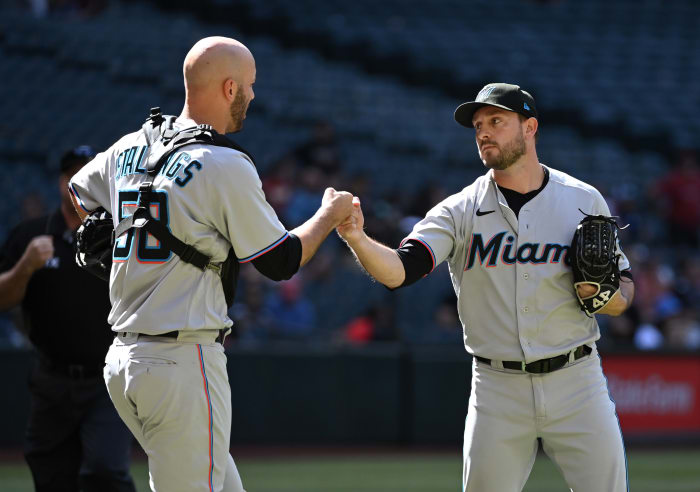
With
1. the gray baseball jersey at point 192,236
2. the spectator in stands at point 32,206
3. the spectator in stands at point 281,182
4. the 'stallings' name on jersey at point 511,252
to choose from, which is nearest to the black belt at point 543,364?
the 'stallings' name on jersey at point 511,252

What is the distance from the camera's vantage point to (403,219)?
41.0 ft

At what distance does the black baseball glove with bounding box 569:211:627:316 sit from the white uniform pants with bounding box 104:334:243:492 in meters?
1.69

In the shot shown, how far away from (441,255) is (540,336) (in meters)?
0.59

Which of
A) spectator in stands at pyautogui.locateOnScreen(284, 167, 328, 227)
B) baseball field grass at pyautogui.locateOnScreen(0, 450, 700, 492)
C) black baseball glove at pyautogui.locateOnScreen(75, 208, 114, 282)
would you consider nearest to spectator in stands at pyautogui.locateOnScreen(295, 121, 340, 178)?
spectator in stands at pyautogui.locateOnScreen(284, 167, 328, 227)

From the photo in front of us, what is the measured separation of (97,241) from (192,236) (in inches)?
23.1

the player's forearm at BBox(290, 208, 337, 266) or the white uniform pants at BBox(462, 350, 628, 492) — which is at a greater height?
the player's forearm at BBox(290, 208, 337, 266)

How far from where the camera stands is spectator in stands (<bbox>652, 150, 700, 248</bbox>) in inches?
601

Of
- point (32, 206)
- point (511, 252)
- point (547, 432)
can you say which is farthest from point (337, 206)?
point (32, 206)

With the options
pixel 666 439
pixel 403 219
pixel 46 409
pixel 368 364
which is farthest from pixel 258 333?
pixel 46 409

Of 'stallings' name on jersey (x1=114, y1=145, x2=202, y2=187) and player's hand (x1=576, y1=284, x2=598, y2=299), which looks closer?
'stallings' name on jersey (x1=114, y1=145, x2=202, y2=187)

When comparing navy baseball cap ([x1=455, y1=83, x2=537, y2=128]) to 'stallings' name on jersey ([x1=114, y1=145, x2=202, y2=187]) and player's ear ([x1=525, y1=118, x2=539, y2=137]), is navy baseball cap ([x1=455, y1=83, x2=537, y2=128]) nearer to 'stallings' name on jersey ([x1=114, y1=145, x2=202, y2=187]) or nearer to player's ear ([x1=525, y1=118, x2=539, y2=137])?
player's ear ([x1=525, y1=118, x2=539, y2=137])

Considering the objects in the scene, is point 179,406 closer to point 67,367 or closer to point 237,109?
point 237,109

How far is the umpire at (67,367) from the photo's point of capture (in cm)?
522

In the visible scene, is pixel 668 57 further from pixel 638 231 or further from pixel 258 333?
pixel 258 333
